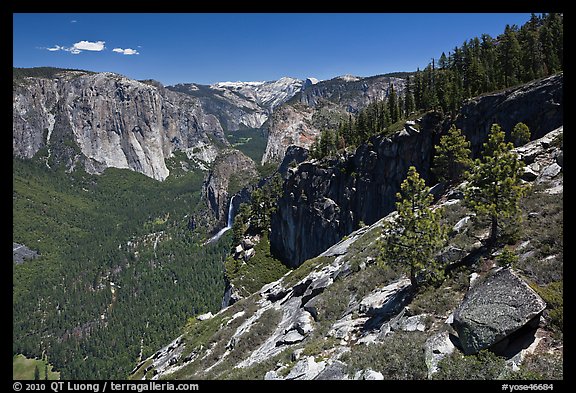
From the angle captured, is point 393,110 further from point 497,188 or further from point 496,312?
point 496,312

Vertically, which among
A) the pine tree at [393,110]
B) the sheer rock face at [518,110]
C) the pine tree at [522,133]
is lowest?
the pine tree at [522,133]

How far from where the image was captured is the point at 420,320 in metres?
20.5

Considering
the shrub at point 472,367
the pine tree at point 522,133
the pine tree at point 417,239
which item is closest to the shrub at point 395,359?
the shrub at point 472,367

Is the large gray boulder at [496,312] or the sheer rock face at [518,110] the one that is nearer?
the large gray boulder at [496,312]

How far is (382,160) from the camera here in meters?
84.5

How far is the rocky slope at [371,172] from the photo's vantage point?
5659 centimetres

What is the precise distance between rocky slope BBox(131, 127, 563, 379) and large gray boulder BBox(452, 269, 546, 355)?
0.14ft

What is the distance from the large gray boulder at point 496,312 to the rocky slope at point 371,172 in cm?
4771

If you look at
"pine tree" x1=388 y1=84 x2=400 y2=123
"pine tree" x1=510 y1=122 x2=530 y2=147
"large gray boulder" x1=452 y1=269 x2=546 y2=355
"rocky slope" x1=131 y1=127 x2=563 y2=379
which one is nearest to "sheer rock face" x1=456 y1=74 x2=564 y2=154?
"pine tree" x1=510 y1=122 x2=530 y2=147

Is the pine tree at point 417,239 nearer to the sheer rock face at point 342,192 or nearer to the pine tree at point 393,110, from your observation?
the sheer rock face at point 342,192

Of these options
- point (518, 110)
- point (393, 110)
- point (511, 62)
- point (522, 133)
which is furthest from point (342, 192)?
point (522, 133)

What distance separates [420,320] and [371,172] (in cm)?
6983
